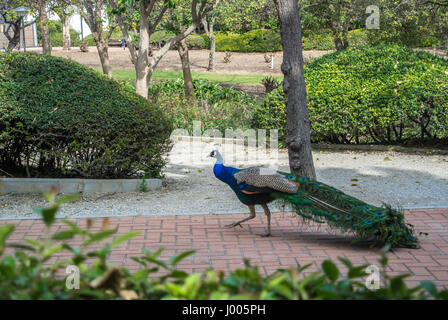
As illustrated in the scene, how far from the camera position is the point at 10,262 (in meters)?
1.89

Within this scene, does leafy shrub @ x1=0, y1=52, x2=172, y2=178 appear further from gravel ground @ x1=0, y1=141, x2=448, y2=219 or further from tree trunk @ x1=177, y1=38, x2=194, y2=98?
tree trunk @ x1=177, y1=38, x2=194, y2=98

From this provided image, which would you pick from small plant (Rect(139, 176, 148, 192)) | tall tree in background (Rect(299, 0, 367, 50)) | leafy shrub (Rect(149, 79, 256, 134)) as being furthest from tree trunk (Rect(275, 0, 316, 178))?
tall tree in background (Rect(299, 0, 367, 50))

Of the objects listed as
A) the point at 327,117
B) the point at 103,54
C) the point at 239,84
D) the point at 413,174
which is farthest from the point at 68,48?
the point at 413,174

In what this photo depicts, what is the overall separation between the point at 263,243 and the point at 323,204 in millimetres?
841

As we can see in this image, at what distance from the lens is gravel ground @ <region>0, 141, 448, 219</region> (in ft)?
23.9

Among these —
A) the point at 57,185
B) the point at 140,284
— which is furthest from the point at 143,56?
the point at 140,284

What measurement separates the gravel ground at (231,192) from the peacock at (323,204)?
43.6 inches

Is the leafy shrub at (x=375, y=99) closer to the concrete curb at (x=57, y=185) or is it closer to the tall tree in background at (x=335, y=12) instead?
the tall tree in background at (x=335, y=12)

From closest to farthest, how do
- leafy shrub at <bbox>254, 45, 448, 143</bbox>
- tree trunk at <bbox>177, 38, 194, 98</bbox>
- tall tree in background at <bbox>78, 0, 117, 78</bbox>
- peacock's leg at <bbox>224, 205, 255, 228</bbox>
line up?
peacock's leg at <bbox>224, 205, 255, 228</bbox> < leafy shrub at <bbox>254, 45, 448, 143</bbox> < tall tree in background at <bbox>78, 0, 117, 78</bbox> < tree trunk at <bbox>177, 38, 194, 98</bbox>

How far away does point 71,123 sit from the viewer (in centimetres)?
755

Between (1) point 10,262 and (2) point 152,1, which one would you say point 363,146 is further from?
(1) point 10,262

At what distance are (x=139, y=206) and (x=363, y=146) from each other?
6012 mm

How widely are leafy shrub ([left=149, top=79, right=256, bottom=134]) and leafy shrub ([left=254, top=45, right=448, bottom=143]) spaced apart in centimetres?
158

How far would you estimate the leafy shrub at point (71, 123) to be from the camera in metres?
7.58
